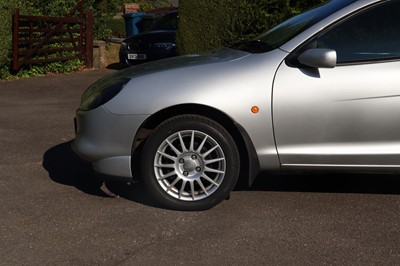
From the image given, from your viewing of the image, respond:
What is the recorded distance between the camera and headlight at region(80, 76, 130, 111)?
4.61 m

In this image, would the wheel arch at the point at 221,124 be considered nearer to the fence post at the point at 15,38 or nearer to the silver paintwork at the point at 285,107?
the silver paintwork at the point at 285,107

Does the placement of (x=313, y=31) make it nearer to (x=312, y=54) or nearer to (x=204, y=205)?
(x=312, y=54)

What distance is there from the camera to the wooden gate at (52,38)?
12.9m

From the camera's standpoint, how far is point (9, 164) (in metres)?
6.02

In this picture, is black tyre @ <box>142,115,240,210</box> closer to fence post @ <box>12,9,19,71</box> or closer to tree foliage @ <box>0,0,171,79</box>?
tree foliage @ <box>0,0,171,79</box>

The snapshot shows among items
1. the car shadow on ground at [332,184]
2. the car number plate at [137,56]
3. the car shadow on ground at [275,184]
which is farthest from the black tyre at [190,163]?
the car number plate at [137,56]

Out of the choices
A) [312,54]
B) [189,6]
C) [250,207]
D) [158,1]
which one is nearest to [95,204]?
[250,207]

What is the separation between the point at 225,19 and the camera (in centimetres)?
1011

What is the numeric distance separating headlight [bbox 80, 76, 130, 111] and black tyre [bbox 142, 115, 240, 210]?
1.47ft

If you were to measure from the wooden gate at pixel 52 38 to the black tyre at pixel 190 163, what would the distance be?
8906 millimetres

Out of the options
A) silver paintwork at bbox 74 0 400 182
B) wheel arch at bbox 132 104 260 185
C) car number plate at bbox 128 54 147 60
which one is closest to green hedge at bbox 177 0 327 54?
car number plate at bbox 128 54 147 60

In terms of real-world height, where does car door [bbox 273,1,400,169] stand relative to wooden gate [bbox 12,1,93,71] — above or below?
above

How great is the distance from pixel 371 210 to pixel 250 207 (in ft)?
3.03

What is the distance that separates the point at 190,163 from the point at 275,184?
1.08 metres
